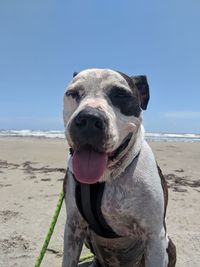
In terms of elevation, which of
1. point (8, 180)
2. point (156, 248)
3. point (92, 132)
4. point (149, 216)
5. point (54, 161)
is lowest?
point (54, 161)

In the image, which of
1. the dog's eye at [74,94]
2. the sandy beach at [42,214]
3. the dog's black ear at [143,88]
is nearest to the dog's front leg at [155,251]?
the dog's black ear at [143,88]

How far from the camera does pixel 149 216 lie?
332 centimetres

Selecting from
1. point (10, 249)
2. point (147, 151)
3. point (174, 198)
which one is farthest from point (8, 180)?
point (147, 151)

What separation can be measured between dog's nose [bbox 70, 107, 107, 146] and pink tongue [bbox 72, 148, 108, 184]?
110 mm

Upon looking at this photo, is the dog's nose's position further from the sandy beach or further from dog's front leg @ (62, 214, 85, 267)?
the sandy beach

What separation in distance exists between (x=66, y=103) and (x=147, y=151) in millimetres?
795

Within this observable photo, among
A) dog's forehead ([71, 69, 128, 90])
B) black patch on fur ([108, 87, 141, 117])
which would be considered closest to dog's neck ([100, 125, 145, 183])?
black patch on fur ([108, 87, 141, 117])

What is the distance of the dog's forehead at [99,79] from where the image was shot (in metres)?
3.36

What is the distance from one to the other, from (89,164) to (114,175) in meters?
0.40

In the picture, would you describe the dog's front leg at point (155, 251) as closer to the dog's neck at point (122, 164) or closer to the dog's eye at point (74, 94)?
the dog's neck at point (122, 164)

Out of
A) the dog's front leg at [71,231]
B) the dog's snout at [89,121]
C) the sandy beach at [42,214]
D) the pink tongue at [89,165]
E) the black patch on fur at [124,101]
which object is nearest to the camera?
the dog's snout at [89,121]

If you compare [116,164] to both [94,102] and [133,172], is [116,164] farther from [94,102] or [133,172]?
[94,102]

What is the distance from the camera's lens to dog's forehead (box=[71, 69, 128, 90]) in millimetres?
3355

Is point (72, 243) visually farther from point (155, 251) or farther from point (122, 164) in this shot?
point (122, 164)
